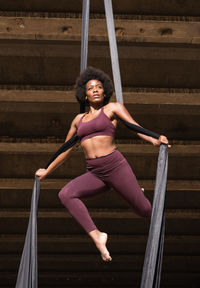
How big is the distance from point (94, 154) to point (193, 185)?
350cm

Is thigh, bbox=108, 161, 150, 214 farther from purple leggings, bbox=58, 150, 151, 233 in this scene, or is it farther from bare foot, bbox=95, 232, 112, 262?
bare foot, bbox=95, 232, 112, 262

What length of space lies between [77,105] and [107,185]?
226 cm

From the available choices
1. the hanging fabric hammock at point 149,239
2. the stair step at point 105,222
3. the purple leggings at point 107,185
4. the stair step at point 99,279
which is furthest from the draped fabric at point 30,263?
the stair step at point 99,279

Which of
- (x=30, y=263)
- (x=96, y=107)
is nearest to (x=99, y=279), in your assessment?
(x=30, y=263)

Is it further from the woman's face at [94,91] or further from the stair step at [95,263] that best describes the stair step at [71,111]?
the stair step at [95,263]

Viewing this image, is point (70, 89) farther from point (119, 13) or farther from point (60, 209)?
point (60, 209)

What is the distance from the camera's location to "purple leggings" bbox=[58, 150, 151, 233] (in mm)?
3389

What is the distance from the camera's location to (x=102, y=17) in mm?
4914

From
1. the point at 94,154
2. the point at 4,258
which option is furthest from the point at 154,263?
the point at 4,258

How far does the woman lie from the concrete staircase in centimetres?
135

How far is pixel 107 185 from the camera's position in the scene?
3527 millimetres

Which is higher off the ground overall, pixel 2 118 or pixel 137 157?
pixel 2 118

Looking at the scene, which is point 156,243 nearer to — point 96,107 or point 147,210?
point 147,210

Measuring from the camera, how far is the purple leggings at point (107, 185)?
3389mm
